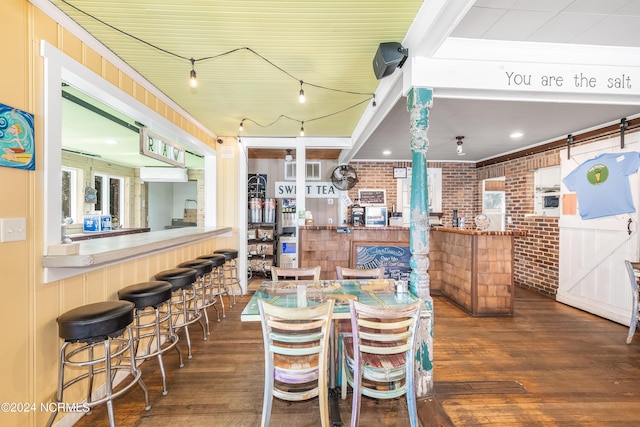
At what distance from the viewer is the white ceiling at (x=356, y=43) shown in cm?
178

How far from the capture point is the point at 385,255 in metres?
4.24

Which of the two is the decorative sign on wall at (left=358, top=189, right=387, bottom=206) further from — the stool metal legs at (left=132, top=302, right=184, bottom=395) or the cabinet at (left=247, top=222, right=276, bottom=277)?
the stool metal legs at (left=132, top=302, right=184, bottom=395)

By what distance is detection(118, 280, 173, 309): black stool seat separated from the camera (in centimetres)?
203

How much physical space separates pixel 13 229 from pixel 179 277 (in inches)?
46.5

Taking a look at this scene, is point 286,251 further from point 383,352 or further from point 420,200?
point 383,352

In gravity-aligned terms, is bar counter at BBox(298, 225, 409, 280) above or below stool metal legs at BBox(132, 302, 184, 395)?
above

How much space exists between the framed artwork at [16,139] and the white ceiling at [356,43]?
82 cm

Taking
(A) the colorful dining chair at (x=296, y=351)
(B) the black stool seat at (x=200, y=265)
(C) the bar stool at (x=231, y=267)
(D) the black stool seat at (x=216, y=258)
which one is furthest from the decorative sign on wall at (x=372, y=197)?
(A) the colorful dining chair at (x=296, y=351)

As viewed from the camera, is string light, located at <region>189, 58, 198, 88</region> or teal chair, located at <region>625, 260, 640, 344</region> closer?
string light, located at <region>189, 58, 198, 88</region>

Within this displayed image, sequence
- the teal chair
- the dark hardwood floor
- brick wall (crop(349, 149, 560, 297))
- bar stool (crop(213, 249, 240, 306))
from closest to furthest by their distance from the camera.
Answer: the dark hardwood floor, the teal chair, bar stool (crop(213, 249, 240, 306)), brick wall (crop(349, 149, 560, 297))

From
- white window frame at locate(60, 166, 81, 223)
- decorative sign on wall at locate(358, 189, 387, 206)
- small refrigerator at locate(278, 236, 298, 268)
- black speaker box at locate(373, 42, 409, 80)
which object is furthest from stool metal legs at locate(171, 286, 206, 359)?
white window frame at locate(60, 166, 81, 223)

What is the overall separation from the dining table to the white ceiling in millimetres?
1668

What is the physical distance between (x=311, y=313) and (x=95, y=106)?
13.1 ft

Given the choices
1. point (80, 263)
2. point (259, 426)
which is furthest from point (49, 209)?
point (259, 426)
